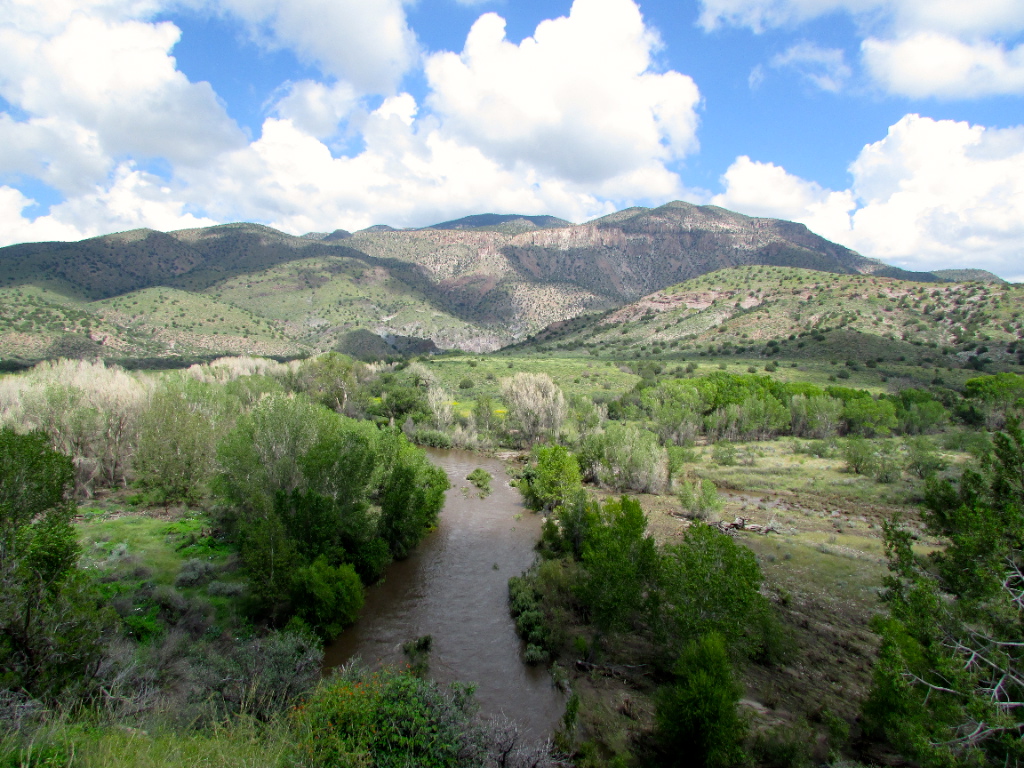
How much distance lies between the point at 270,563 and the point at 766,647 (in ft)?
62.8

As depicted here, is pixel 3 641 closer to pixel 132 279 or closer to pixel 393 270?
pixel 132 279

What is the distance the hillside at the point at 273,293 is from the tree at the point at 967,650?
105123mm

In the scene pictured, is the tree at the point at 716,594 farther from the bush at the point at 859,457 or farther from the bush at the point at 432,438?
the bush at the point at 432,438

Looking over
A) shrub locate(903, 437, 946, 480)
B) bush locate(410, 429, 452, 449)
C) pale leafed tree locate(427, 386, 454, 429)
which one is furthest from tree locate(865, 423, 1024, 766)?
pale leafed tree locate(427, 386, 454, 429)

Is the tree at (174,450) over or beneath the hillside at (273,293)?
beneath

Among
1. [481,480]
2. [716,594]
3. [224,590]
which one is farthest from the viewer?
[481,480]

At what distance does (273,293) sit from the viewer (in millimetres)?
136500

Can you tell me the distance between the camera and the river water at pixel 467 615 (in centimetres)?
1628

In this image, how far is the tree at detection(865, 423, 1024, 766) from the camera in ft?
27.8

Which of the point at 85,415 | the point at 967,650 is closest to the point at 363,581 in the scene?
the point at 85,415

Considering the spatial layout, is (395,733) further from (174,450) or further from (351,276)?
(351,276)

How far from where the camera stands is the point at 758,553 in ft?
87.3

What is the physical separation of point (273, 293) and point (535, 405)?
11283 cm

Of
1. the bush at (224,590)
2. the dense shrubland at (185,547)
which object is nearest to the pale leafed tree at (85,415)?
the dense shrubland at (185,547)
